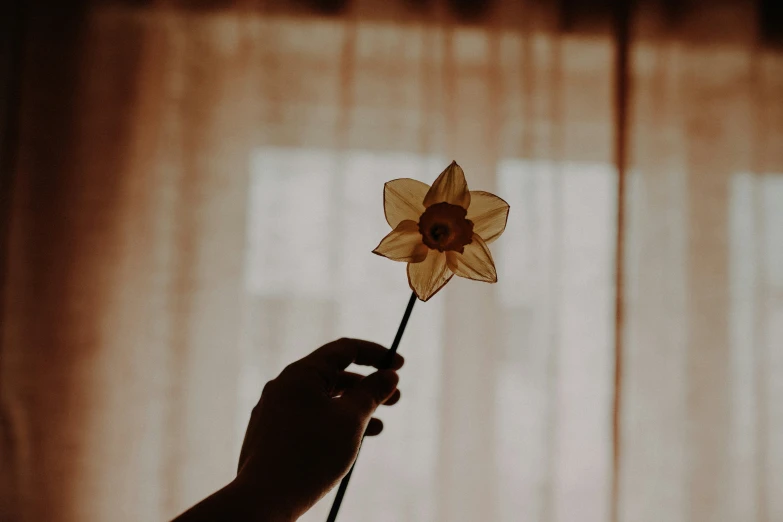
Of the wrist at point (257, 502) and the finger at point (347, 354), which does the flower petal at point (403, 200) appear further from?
the wrist at point (257, 502)

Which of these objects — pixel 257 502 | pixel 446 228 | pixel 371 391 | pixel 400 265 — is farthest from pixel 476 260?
pixel 400 265

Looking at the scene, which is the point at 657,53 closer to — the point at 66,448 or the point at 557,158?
the point at 557,158

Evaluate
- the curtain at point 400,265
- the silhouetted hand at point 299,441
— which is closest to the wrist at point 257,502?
the silhouetted hand at point 299,441

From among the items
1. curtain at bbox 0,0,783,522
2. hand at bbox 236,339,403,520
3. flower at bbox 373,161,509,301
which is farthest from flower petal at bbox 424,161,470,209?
curtain at bbox 0,0,783,522

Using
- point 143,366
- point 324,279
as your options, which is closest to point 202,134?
point 324,279

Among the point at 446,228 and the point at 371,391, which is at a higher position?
the point at 446,228

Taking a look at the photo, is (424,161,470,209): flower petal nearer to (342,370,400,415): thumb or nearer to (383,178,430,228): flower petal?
(383,178,430,228): flower petal

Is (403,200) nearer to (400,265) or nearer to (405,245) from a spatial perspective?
(405,245)
